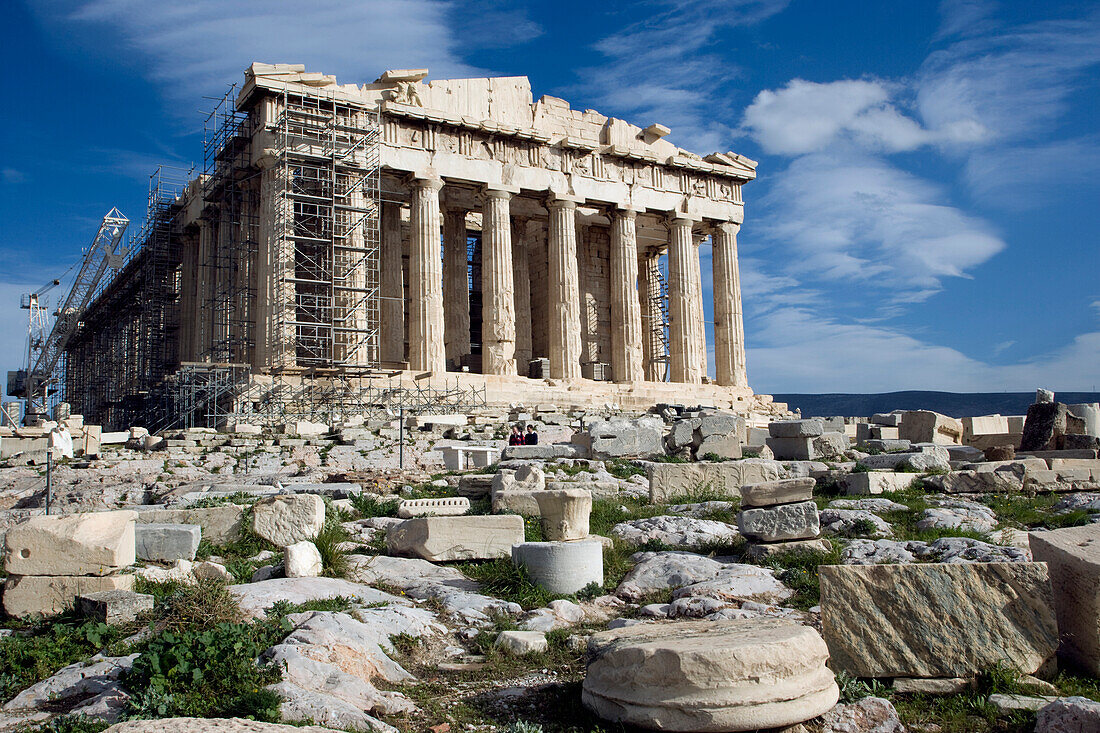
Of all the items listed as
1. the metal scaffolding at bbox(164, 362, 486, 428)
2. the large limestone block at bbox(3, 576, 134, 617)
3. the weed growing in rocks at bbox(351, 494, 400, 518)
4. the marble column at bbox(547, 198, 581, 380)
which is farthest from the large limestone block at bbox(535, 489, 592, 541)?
the marble column at bbox(547, 198, 581, 380)

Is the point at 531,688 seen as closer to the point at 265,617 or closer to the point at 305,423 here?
the point at 265,617

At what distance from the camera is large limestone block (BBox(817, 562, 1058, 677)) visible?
19.2ft

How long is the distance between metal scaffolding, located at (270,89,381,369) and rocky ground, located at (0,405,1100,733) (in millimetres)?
12577

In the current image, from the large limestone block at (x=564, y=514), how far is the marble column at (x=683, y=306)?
26.6m

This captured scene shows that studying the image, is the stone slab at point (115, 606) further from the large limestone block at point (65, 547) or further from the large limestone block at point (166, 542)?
the large limestone block at point (166, 542)

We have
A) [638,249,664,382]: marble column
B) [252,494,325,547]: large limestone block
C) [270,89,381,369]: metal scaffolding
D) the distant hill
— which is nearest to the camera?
[252,494,325,547]: large limestone block

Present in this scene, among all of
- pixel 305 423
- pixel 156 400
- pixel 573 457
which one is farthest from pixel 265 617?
pixel 156 400

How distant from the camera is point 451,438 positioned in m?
23.0

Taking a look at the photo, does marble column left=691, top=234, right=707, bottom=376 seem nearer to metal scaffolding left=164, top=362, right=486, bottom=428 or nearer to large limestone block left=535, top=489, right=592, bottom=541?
metal scaffolding left=164, top=362, right=486, bottom=428

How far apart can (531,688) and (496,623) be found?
5.05 feet

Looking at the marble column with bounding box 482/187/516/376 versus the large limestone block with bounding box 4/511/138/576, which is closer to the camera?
the large limestone block with bounding box 4/511/138/576

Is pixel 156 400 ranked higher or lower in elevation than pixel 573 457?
higher

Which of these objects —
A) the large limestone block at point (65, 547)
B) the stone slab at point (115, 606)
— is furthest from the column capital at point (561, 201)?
the stone slab at point (115, 606)

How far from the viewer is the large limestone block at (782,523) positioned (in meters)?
9.50
